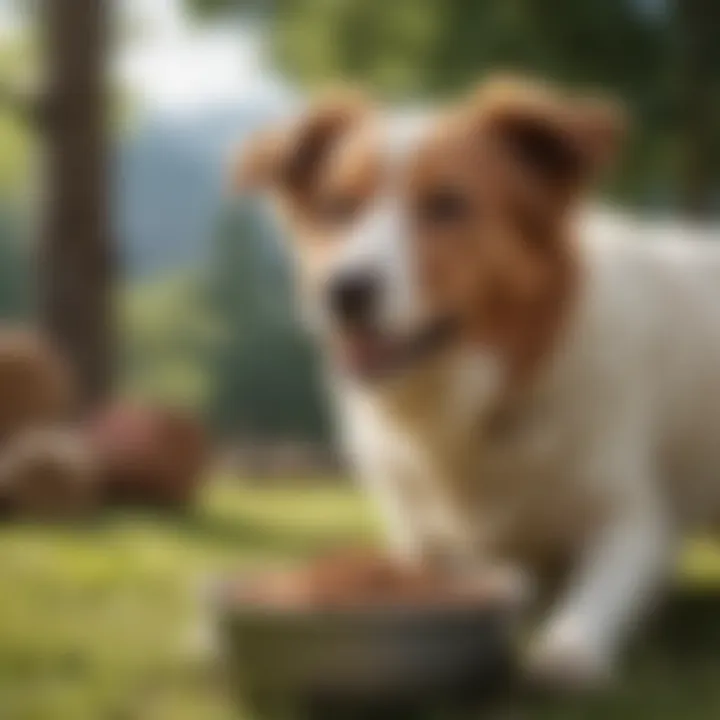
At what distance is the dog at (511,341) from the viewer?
0.72m

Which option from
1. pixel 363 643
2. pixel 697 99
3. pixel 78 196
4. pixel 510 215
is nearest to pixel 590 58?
pixel 697 99

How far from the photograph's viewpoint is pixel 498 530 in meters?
0.77

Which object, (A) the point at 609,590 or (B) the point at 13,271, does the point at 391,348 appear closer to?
(A) the point at 609,590

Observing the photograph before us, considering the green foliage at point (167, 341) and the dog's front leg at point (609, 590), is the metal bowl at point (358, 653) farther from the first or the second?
the green foliage at point (167, 341)

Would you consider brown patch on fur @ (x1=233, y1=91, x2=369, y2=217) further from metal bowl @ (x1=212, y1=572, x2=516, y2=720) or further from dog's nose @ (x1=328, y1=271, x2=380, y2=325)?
metal bowl @ (x1=212, y1=572, x2=516, y2=720)

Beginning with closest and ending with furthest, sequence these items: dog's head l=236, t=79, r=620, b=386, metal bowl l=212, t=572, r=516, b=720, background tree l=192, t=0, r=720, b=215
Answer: metal bowl l=212, t=572, r=516, b=720 → dog's head l=236, t=79, r=620, b=386 → background tree l=192, t=0, r=720, b=215

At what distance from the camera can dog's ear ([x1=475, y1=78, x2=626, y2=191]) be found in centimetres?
73

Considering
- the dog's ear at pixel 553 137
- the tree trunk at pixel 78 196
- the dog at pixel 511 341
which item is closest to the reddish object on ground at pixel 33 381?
the tree trunk at pixel 78 196

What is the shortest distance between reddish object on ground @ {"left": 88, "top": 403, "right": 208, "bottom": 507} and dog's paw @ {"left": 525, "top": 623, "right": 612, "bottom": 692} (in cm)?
26

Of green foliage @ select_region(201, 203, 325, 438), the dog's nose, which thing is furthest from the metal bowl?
green foliage @ select_region(201, 203, 325, 438)

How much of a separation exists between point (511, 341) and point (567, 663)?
15 centimetres

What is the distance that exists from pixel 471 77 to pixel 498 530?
0.76 feet

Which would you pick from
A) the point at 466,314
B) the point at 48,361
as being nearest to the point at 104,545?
the point at 48,361

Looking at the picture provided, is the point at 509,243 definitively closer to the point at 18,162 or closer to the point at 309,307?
the point at 309,307
